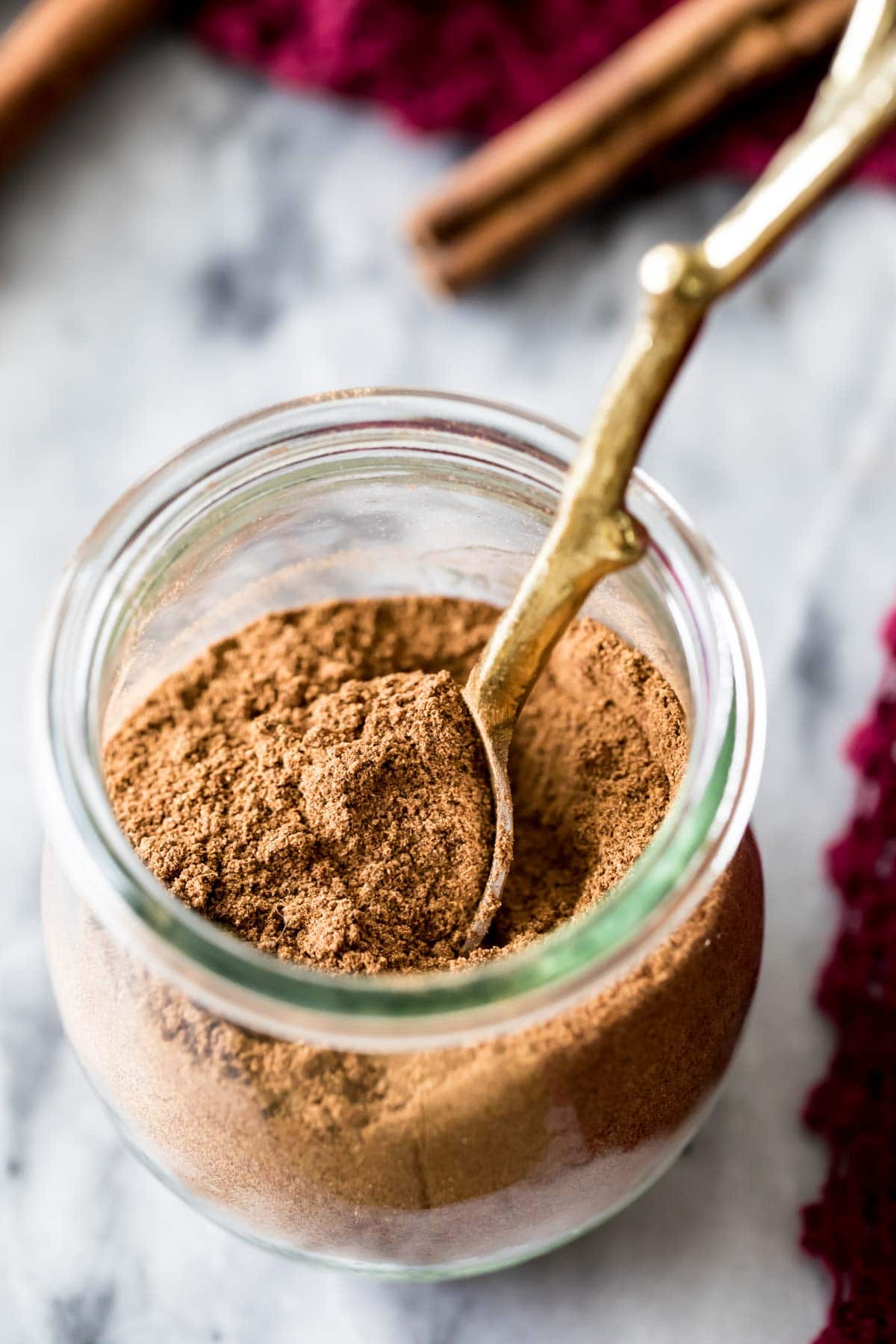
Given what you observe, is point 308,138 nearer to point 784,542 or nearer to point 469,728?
point 784,542

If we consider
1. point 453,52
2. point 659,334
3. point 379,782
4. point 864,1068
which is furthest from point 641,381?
point 453,52

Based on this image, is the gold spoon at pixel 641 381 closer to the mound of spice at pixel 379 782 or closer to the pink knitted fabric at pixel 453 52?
the mound of spice at pixel 379 782

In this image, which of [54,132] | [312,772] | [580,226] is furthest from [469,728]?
[54,132]

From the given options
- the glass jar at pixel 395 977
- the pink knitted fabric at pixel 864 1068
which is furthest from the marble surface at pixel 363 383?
the glass jar at pixel 395 977

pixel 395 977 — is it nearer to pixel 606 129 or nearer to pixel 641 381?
pixel 641 381

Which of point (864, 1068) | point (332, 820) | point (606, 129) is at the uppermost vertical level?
point (606, 129)

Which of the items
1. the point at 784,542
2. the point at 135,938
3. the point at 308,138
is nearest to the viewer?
the point at 135,938

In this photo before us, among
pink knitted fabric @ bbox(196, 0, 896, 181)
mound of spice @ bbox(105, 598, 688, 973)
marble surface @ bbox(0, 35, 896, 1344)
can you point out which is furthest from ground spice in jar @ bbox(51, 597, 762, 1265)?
pink knitted fabric @ bbox(196, 0, 896, 181)

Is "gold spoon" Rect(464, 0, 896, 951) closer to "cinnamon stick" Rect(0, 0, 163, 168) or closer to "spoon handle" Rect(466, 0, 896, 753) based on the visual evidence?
"spoon handle" Rect(466, 0, 896, 753)
